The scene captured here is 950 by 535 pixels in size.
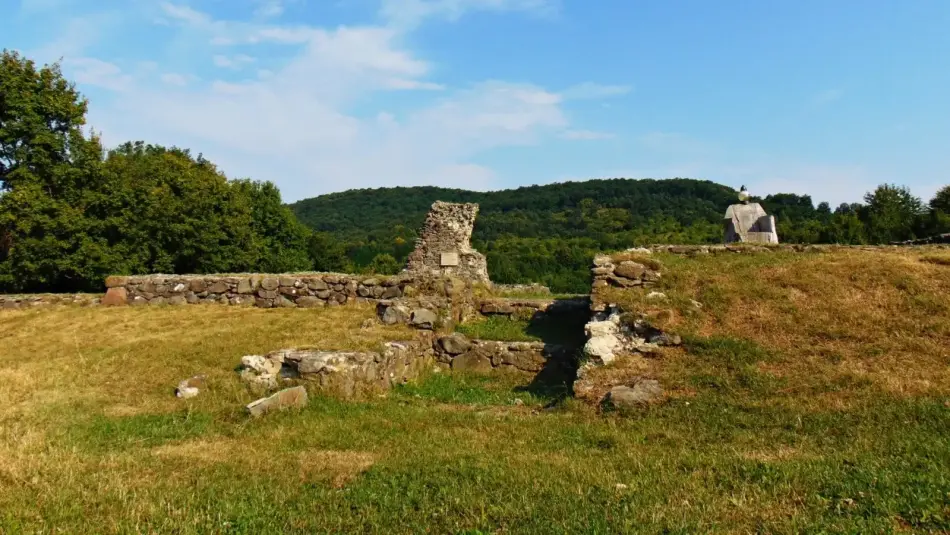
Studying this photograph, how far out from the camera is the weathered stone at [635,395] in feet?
24.5

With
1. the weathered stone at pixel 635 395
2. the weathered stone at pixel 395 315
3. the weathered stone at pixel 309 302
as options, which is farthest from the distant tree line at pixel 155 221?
the weathered stone at pixel 635 395

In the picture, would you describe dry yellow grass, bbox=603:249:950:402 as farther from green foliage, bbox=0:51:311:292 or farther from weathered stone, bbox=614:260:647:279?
green foliage, bbox=0:51:311:292

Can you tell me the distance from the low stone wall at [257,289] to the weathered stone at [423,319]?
1.73 m

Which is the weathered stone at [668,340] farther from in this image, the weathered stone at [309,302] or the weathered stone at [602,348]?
the weathered stone at [309,302]

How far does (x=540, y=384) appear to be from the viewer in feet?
34.2

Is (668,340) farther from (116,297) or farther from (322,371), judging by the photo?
(116,297)

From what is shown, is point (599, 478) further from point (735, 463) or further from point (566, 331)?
point (566, 331)

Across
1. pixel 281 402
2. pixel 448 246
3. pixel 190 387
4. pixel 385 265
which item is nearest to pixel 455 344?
pixel 281 402

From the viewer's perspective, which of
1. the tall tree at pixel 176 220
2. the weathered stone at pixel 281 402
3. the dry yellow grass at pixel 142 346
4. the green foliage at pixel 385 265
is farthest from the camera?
the green foliage at pixel 385 265

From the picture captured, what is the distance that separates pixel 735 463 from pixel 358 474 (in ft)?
11.2

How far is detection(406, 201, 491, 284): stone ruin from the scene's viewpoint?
19531mm

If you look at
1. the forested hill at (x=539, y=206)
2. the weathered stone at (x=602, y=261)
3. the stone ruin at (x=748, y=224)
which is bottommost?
the weathered stone at (x=602, y=261)

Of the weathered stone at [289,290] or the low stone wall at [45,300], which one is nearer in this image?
the weathered stone at [289,290]

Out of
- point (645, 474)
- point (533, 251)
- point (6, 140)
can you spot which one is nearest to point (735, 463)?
point (645, 474)
